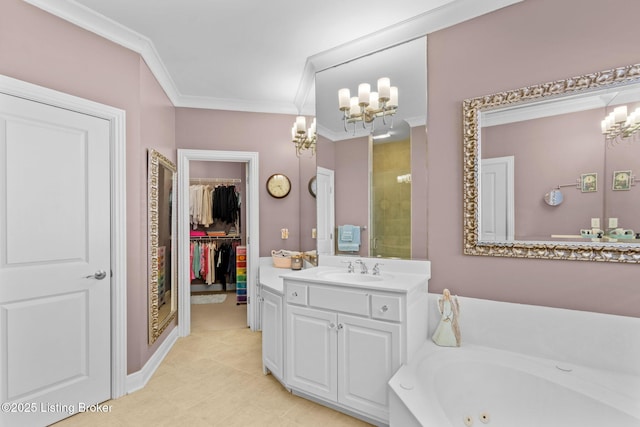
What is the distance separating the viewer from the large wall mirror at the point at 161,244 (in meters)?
2.71

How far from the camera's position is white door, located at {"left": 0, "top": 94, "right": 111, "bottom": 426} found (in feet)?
5.95

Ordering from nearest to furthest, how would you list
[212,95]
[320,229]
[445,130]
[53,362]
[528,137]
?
[528,137] < [53,362] < [445,130] < [320,229] < [212,95]

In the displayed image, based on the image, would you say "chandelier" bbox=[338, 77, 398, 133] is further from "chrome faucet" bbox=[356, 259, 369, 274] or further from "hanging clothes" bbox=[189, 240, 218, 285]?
"hanging clothes" bbox=[189, 240, 218, 285]

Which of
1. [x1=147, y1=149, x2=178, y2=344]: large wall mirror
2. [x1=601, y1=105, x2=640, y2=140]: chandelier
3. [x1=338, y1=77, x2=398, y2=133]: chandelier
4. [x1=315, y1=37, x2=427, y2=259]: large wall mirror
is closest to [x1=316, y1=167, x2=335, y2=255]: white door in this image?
[x1=315, y1=37, x2=427, y2=259]: large wall mirror

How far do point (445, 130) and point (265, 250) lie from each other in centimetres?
236

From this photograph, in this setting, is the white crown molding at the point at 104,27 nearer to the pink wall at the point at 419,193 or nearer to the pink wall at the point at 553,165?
the pink wall at the point at 419,193

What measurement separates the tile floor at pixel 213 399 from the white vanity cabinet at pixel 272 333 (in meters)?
0.13

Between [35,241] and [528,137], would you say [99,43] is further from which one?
[528,137]

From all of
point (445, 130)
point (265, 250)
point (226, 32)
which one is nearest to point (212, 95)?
point (226, 32)

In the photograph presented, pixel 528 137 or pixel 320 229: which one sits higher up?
pixel 528 137

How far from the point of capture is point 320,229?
2814 millimetres

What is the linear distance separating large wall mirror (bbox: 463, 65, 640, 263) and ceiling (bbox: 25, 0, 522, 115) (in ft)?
2.34

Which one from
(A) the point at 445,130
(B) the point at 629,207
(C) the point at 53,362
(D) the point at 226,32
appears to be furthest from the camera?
(D) the point at 226,32

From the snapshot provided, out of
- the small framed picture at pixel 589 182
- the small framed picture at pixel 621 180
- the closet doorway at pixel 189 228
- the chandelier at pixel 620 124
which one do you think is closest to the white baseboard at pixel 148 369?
the closet doorway at pixel 189 228
